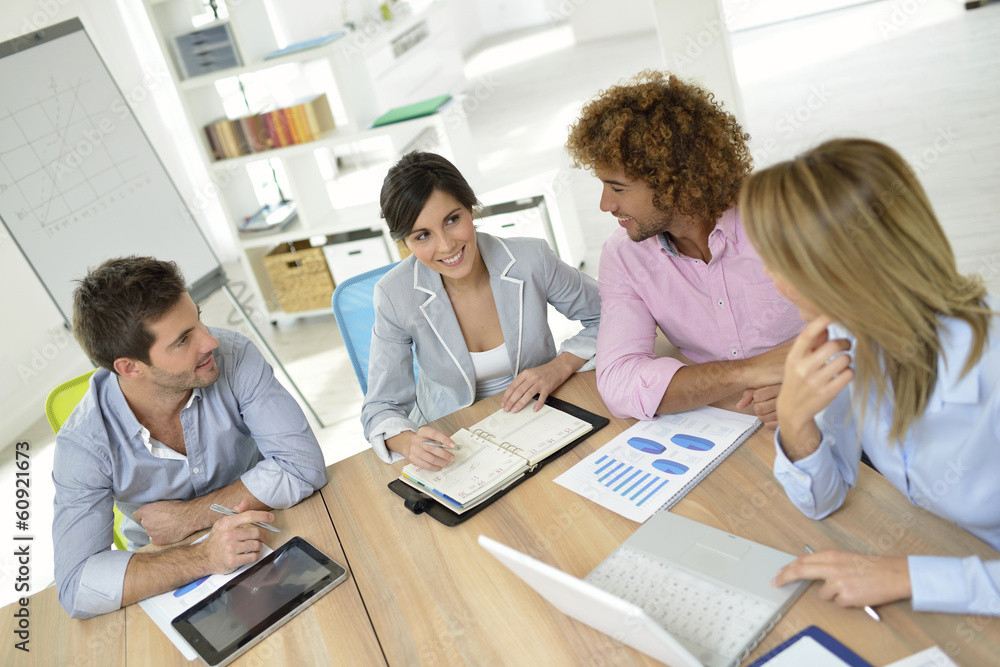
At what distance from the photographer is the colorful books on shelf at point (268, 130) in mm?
4312

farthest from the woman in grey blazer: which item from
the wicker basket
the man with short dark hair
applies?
the wicker basket

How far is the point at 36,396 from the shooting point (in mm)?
4375

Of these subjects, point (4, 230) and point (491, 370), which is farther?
point (4, 230)

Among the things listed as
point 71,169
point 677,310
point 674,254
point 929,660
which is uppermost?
point 71,169

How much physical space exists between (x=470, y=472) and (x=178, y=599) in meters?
0.62

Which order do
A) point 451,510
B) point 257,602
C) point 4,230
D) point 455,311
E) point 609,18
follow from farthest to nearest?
point 609,18 < point 4,230 < point 455,311 < point 451,510 < point 257,602

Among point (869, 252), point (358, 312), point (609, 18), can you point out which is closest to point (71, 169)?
point (358, 312)

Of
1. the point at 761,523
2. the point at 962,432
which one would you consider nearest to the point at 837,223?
the point at 962,432

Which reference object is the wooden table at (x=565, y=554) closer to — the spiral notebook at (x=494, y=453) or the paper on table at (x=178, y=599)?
the spiral notebook at (x=494, y=453)

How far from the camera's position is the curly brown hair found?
166 centimetres

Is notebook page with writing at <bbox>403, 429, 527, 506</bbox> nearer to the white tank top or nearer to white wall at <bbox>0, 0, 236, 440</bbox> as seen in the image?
the white tank top

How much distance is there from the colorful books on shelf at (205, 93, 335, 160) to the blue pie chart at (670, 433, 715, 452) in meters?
3.39

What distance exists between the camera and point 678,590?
1.17 meters

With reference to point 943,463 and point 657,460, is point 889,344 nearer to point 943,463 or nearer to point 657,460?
point 943,463
